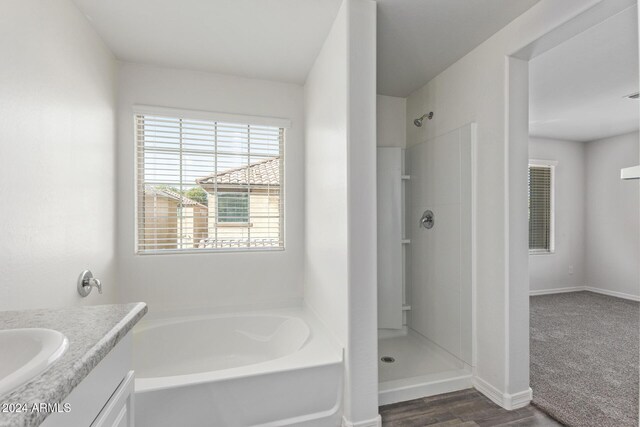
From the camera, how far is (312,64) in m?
2.48

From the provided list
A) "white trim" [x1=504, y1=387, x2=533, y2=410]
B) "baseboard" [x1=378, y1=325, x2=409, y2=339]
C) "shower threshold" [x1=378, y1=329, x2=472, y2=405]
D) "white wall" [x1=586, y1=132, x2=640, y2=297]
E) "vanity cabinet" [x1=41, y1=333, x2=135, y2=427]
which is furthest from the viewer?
"white wall" [x1=586, y1=132, x2=640, y2=297]

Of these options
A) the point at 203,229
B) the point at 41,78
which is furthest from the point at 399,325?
the point at 41,78

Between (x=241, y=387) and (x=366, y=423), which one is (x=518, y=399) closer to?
(x=366, y=423)

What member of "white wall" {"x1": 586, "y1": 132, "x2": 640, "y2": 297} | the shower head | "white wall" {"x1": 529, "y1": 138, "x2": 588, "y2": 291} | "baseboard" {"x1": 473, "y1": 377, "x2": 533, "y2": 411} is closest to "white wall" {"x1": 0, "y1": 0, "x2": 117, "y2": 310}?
the shower head

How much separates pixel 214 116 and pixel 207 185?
23.4 inches

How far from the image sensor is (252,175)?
2.80 meters

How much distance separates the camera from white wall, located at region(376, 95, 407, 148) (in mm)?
3096

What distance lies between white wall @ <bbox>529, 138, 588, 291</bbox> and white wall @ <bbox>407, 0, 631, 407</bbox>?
3.33m

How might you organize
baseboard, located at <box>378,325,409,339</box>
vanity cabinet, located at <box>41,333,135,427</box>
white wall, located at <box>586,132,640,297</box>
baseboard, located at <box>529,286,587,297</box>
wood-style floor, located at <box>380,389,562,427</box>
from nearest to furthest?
vanity cabinet, located at <box>41,333,135,427</box>
wood-style floor, located at <box>380,389,562,427</box>
baseboard, located at <box>378,325,409,339</box>
white wall, located at <box>586,132,640,297</box>
baseboard, located at <box>529,286,587,297</box>

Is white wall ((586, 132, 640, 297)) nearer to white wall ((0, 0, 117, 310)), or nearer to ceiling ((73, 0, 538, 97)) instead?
ceiling ((73, 0, 538, 97))

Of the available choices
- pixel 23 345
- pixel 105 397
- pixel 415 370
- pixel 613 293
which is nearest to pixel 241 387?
pixel 105 397

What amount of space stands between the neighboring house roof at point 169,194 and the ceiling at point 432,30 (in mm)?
1926

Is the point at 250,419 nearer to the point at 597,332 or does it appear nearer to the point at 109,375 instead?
the point at 109,375

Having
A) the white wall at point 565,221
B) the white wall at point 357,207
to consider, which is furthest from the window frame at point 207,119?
the white wall at point 565,221
